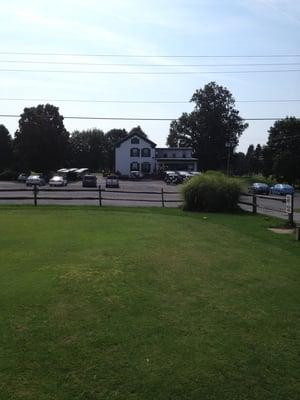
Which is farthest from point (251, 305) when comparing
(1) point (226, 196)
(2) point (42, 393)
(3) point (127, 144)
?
(3) point (127, 144)

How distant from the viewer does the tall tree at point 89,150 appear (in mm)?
148625

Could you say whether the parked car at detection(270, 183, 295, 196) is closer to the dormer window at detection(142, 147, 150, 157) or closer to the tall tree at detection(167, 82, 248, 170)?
the dormer window at detection(142, 147, 150, 157)

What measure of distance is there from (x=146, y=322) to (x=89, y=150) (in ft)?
478

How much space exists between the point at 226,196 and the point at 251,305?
61.9ft

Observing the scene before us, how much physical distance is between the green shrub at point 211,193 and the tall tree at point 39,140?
6536cm

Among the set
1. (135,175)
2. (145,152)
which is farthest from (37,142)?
(145,152)

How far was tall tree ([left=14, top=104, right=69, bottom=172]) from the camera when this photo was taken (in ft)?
292

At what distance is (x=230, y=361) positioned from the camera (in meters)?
5.56

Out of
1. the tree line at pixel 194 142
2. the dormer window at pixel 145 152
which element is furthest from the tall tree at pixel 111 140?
the dormer window at pixel 145 152

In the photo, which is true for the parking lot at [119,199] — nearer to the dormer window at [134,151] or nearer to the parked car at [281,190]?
the parked car at [281,190]

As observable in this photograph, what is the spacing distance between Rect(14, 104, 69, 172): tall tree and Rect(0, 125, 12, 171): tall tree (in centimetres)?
501

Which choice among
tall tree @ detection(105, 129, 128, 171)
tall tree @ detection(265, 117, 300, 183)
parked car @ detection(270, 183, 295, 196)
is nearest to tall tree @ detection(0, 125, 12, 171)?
tall tree @ detection(265, 117, 300, 183)

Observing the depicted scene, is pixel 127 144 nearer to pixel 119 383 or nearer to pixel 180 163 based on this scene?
pixel 180 163

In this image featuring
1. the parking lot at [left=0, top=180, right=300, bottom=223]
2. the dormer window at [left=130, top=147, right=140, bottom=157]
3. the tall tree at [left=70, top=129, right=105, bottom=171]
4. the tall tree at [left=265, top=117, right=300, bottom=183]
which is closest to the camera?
the parking lot at [left=0, top=180, right=300, bottom=223]
